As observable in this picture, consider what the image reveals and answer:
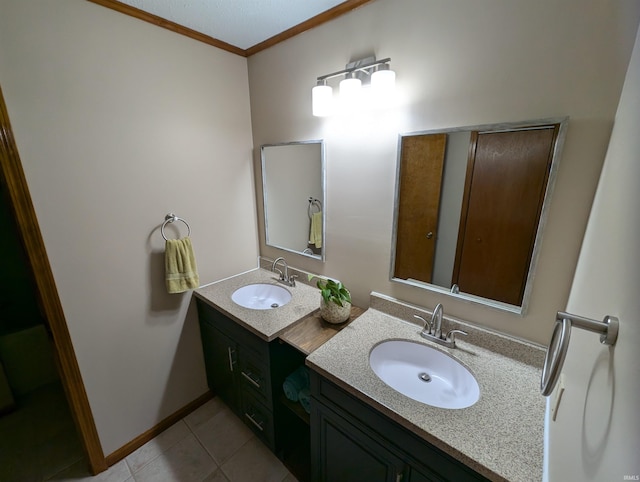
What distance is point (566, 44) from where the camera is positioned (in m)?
0.87

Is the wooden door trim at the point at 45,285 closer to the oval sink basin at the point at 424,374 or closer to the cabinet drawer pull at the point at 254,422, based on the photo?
the cabinet drawer pull at the point at 254,422

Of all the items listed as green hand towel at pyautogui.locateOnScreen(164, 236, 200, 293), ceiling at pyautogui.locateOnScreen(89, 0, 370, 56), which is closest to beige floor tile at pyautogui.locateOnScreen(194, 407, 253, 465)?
green hand towel at pyautogui.locateOnScreen(164, 236, 200, 293)

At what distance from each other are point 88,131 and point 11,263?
→ 66.6 inches

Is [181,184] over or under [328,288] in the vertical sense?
over

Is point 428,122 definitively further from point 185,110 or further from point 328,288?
point 185,110

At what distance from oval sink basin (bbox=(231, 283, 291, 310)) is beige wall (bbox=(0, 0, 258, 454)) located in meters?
0.24

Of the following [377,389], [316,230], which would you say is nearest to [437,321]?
[377,389]

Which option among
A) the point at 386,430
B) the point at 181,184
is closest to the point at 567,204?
the point at 386,430

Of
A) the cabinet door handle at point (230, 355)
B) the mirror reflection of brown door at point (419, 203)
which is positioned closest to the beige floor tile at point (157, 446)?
the cabinet door handle at point (230, 355)

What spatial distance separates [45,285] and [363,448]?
1.54 m

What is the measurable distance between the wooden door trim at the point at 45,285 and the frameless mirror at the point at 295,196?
3.91ft

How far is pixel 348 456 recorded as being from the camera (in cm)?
107

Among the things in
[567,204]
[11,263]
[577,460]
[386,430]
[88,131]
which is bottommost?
[386,430]

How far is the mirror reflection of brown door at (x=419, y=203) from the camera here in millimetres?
1202
